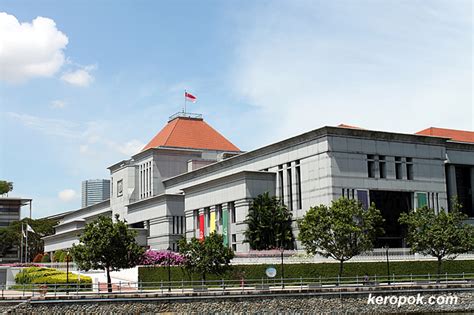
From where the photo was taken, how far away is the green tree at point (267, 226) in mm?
73812

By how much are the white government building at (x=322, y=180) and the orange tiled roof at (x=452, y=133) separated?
0.17 metres

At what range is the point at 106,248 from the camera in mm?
52625

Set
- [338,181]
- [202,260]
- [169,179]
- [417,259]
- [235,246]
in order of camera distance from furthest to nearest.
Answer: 1. [169,179]
2. [235,246]
3. [338,181]
4. [417,259]
5. [202,260]

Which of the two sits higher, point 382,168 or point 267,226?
point 382,168

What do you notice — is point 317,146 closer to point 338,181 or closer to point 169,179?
point 338,181

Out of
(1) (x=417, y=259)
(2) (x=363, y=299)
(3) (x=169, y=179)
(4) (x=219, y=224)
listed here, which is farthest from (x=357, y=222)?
(3) (x=169, y=179)

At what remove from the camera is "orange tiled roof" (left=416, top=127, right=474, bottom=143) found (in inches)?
3578

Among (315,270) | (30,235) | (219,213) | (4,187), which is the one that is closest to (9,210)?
(4,187)

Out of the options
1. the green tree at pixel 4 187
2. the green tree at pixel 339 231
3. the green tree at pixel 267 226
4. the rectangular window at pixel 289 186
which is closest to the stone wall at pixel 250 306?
the green tree at pixel 339 231

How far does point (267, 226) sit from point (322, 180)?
26.5 feet

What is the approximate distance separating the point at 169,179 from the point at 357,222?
4697 centimetres

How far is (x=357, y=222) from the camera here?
5919 cm

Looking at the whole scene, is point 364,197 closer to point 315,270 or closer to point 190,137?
point 315,270

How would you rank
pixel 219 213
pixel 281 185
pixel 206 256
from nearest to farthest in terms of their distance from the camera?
pixel 206 256
pixel 281 185
pixel 219 213
